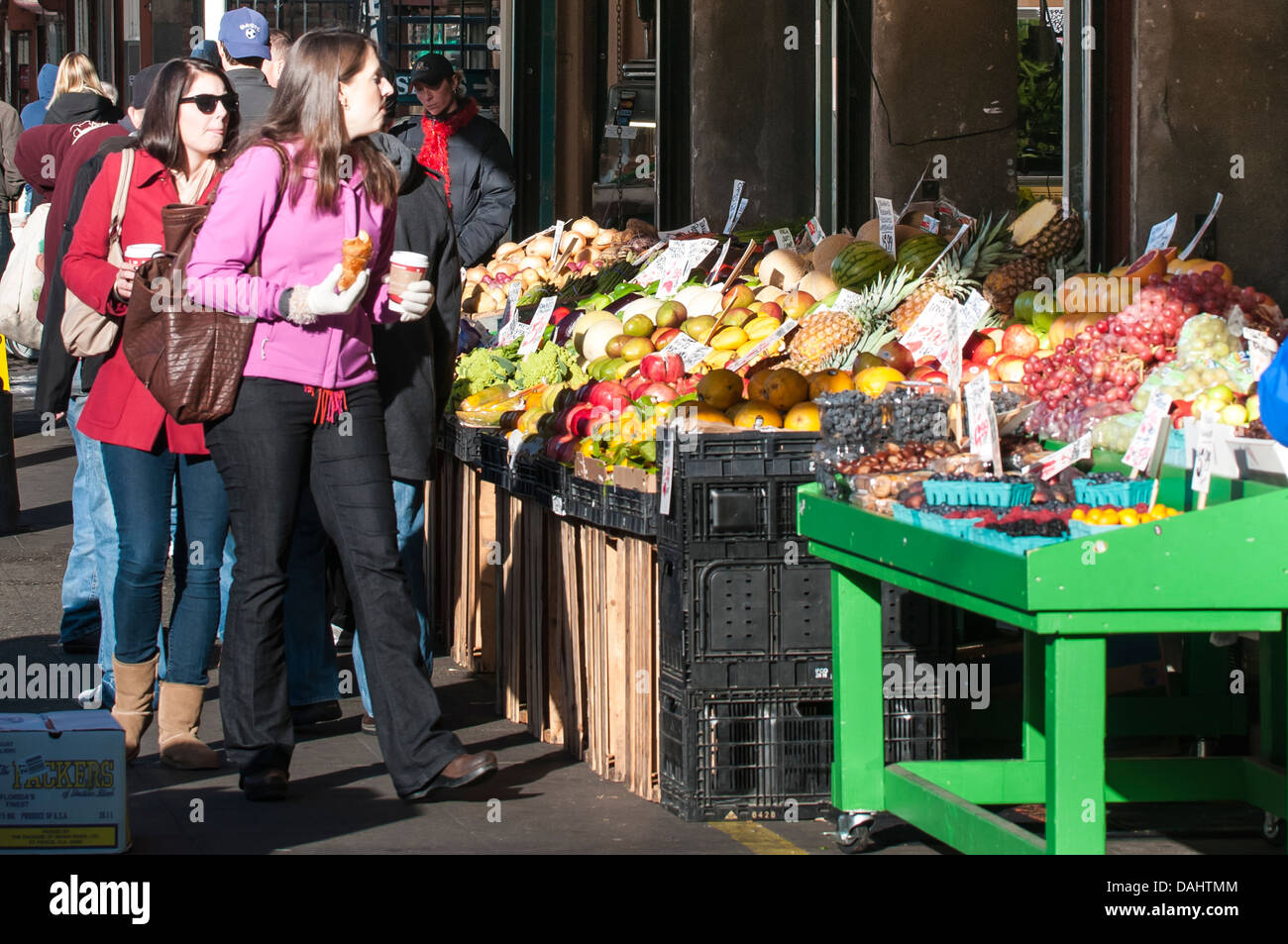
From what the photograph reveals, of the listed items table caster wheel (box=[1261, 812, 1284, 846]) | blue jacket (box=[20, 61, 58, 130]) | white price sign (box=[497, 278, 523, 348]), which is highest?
blue jacket (box=[20, 61, 58, 130])

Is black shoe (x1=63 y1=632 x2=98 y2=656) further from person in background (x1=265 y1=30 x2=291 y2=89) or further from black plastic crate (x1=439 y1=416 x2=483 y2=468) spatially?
person in background (x1=265 y1=30 x2=291 y2=89)

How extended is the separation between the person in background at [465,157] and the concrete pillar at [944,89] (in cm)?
280

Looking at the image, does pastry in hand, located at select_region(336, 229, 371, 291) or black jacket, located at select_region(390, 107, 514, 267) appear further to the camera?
black jacket, located at select_region(390, 107, 514, 267)

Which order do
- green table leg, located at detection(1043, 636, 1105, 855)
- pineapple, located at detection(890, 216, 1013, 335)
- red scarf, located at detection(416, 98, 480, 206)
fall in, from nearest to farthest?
green table leg, located at detection(1043, 636, 1105, 855) < pineapple, located at detection(890, 216, 1013, 335) < red scarf, located at detection(416, 98, 480, 206)

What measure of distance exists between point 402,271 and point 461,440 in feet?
6.59

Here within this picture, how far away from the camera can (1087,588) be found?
358 centimetres

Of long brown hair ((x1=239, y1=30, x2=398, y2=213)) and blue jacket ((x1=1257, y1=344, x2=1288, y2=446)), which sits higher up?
long brown hair ((x1=239, y1=30, x2=398, y2=213))

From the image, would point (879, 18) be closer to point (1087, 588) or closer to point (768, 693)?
point (768, 693)

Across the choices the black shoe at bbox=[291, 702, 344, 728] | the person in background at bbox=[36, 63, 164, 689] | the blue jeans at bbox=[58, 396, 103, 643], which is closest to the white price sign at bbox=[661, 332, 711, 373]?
the black shoe at bbox=[291, 702, 344, 728]

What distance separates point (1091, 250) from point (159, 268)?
421 centimetres

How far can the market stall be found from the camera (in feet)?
12.7

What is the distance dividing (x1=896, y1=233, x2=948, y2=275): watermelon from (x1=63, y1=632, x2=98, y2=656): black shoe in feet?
11.4

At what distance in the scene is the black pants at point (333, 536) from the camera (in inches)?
187

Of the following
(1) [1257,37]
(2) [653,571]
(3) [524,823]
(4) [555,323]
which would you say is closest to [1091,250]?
(1) [1257,37]
